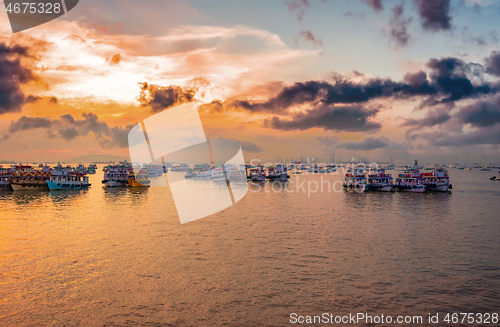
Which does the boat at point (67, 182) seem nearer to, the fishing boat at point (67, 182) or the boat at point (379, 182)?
the fishing boat at point (67, 182)

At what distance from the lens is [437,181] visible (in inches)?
3834

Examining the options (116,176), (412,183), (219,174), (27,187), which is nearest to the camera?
(412,183)

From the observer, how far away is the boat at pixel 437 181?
95625 mm

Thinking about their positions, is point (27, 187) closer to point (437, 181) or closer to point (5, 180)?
point (5, 180)

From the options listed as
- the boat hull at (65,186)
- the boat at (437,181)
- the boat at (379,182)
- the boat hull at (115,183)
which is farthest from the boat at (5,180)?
the boat at (437,181)

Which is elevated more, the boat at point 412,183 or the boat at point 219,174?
the boat at point 219,174

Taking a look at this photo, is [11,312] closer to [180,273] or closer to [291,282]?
[180,273]

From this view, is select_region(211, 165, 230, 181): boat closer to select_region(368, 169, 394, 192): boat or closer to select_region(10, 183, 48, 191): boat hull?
select_region(10, 183, 48, 191): boat hull

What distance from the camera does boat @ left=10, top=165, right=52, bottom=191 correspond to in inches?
3696

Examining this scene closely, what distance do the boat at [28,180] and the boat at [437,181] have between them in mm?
122788

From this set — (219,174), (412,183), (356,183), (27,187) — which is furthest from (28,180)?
(412,183)

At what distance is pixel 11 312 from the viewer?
709 inches

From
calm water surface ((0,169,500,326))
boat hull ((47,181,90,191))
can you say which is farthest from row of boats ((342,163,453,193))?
boat hull ((47,181,90,191))

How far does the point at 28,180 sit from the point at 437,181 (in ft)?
432
